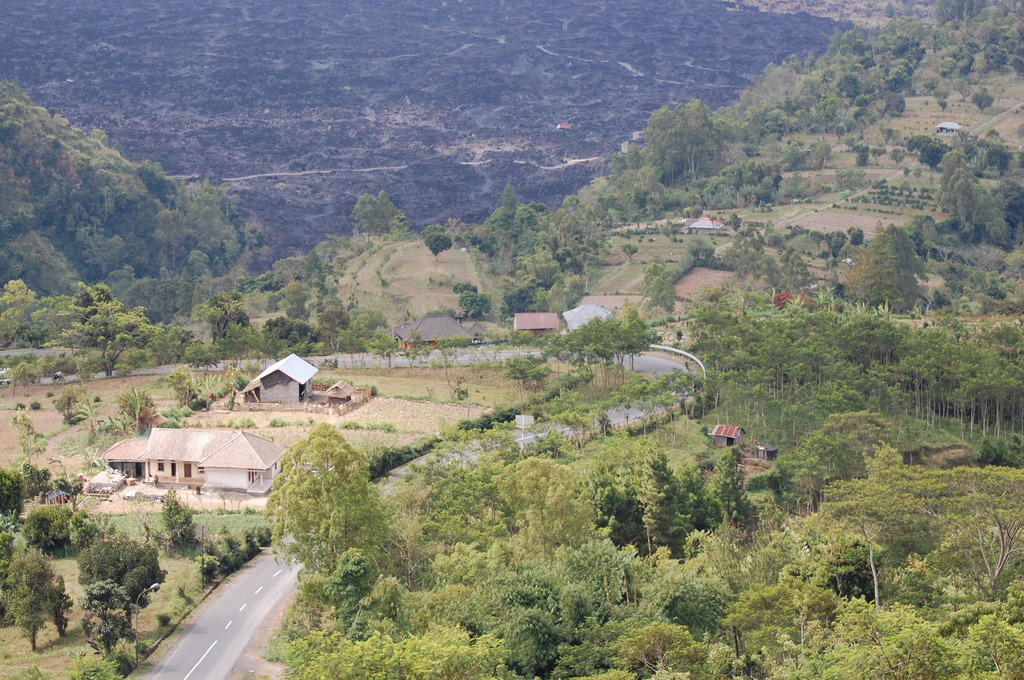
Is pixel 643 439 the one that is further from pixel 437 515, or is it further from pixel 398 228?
pixel 398 228

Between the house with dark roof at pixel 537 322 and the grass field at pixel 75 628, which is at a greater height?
the grass field at pixel 75 628

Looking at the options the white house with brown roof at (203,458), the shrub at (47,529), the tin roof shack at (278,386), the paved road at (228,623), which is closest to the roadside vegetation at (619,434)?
the shrub at (47,529)

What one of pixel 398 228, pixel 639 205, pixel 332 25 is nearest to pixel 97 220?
pixel 398 228

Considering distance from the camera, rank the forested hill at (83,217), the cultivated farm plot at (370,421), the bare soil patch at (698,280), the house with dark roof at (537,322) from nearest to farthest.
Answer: the cultivated farm plot at (370,421) → the house with dark roof at (537,322) → the bare soil patch at (698,280) → the forested hill at (83,217)

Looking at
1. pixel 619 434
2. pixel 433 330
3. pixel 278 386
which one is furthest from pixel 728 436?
pixel 433 330

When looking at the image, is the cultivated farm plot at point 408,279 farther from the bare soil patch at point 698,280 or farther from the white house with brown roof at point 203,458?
the white house with brown roof at point 203,458

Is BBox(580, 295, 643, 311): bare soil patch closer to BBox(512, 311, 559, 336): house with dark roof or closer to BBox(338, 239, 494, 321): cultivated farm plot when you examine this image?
BBox(512, 311, 559, 336): house with dark roof

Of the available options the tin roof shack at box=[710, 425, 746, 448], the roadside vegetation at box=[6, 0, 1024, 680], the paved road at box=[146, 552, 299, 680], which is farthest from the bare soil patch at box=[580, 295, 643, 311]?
the paved road at box=[146, 552, 299, 680]
